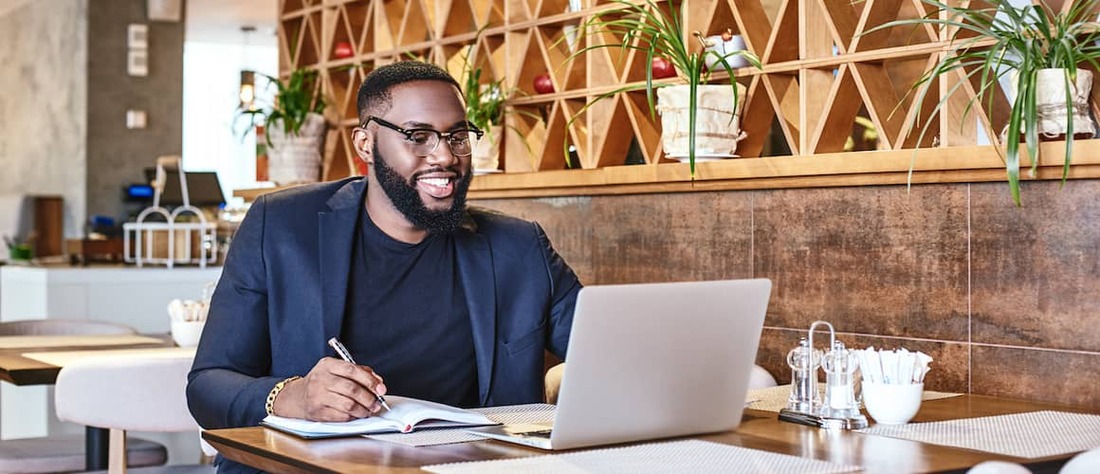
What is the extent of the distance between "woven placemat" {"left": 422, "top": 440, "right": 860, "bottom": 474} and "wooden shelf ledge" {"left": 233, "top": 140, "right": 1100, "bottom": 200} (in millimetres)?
991

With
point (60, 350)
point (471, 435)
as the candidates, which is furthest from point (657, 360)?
point (60, 350)

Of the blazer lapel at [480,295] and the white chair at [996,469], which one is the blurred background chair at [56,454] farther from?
the white chair at [996,469]

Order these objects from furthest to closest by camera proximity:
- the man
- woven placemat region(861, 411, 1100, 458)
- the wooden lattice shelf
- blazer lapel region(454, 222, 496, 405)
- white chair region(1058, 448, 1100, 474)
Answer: the wooden lattice shelf
blazer lapel region(454, 222, 496, 405)
the man
woven placemat region(861, 411, 1100, 458)
white chair region(1058, 448, 1100, 474)

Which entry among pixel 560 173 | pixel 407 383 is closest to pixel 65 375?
pixel 407 383

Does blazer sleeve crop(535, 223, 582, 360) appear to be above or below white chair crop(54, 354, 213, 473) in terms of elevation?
above

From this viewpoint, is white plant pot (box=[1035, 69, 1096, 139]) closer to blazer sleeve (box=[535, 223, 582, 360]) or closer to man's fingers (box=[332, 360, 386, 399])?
blazer sleeve (box=[535, 223, 582, 360])

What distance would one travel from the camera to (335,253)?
2354mm

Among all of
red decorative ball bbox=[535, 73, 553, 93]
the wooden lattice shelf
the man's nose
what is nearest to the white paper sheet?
the man's nose

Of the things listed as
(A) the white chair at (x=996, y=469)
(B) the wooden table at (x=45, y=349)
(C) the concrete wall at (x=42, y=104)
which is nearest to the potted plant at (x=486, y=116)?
(B) the wooden table at (x=45, y=349)

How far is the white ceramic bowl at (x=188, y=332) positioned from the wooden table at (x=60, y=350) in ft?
0.39

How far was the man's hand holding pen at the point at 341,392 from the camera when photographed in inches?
74.0

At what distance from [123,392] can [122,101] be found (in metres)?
8.79

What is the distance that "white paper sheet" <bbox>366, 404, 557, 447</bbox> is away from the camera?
6.06 feet

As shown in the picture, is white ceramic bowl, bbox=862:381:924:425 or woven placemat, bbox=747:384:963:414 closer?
white ceramic bowl, bbox=862:381:924:425
